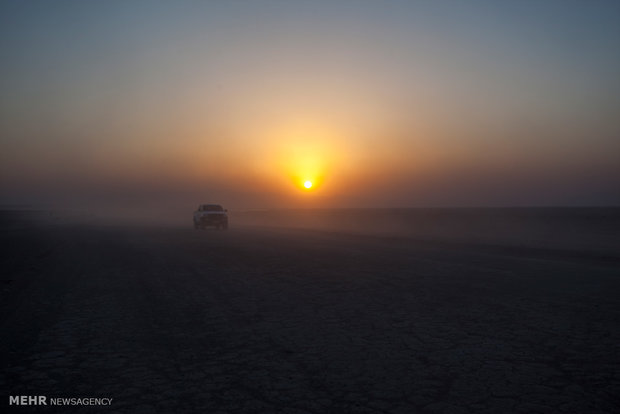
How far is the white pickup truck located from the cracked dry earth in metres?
26.0

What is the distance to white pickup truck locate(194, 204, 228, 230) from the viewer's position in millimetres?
39531

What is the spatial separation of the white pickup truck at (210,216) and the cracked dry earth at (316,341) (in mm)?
26000

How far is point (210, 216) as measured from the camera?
39531 mm

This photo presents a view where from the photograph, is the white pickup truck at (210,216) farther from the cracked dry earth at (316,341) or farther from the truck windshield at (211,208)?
the cracked dry earth at (316,341)

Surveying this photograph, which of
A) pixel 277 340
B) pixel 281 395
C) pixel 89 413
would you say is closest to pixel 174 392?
pixel 89 413

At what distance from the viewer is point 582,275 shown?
13.1 m

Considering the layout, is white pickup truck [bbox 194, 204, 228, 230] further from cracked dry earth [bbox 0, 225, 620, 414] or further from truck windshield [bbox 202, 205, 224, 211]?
cracked dry earth [bbox 0, 225, 620, 414]

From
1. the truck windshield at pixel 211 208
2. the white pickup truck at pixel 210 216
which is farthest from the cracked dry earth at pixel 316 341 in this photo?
the truck windshield at pixel 211 208

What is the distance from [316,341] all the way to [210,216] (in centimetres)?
3414

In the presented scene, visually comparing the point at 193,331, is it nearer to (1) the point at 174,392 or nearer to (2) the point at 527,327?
(1) the point at 174,392

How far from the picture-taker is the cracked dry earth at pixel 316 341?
4609 mm

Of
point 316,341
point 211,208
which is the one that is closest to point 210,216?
point 211,208

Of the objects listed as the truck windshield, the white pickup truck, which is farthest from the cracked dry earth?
the truck windshield

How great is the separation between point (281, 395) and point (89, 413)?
182cm
